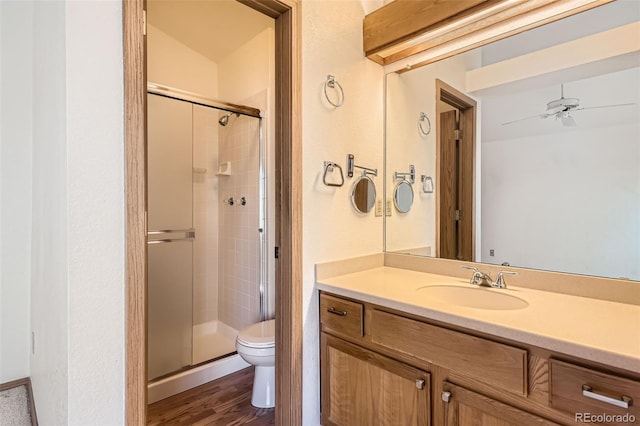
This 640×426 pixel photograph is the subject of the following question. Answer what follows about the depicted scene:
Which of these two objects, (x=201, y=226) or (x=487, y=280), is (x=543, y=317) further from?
(x=201, y=226)

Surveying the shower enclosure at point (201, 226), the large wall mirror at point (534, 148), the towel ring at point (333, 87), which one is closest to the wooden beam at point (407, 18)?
the large wall mirror at point (534, 148)

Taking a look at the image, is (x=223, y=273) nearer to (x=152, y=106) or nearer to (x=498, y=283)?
(x=152, y=106)

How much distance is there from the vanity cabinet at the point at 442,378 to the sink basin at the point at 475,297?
28cm

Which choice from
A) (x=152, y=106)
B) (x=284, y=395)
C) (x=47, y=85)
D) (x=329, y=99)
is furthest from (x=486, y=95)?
(x=152, y=106)

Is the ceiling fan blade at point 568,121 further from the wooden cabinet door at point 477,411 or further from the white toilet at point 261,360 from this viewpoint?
the white toilet at point 261,360

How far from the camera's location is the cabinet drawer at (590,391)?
0.82m

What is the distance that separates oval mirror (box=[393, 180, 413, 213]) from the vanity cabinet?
2.64 feet

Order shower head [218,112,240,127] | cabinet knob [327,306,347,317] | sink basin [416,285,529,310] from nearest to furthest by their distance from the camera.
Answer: sink basin [416,285,529,310], cabinet knob [327,306,347,317], shower head [218,112,240,127]

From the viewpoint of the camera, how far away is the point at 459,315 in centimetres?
111

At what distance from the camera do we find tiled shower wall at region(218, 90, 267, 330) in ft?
8.71

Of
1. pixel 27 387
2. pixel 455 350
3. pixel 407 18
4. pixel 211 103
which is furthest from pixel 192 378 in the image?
pixel 407 18

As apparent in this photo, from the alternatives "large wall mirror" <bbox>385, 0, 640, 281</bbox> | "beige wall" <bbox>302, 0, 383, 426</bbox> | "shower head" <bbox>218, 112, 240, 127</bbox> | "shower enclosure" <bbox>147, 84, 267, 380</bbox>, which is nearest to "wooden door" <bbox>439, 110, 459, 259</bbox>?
"large wall mirror" <bbox>385, 0, 640, 281</bbox>

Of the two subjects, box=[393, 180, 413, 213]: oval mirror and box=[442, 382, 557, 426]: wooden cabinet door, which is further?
box=[393, 180, 413, 213]: oval mirror

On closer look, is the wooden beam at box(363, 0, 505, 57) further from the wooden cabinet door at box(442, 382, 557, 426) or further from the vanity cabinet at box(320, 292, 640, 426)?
the wooden cabinet door at box(442, 382, 557, 426)
